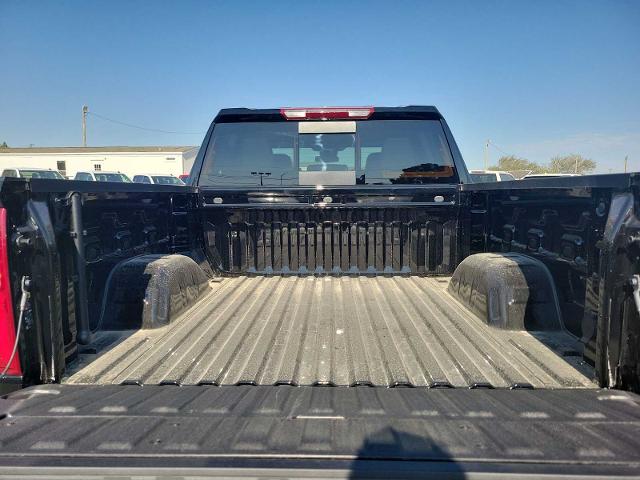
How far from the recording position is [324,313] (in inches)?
114

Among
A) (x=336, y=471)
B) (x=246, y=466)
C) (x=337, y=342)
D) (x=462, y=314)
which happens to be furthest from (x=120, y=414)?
(x=462, y=314)

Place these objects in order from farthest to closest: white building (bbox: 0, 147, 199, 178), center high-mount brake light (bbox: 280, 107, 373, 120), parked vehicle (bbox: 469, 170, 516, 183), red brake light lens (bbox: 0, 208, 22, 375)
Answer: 1. white building (bbox: 0, 147, 199, 178)
2. parked vehicle (bbox: 469, 170, 516, 183)
3. center high-mount brake light (bbox: 280, 107, 373, 120)
4. red brake light lens (bbox: 0, 208, 22, 375)

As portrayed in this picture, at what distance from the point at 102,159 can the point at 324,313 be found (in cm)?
5020

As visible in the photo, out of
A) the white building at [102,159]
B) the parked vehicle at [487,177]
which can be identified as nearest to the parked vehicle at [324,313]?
the parked vehicle at [487,177]

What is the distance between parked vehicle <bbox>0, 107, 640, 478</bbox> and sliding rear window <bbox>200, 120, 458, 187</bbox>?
0.02 meters

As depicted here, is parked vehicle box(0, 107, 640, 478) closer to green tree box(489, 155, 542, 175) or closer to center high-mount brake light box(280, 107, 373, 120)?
center high-mount brake light box(280, 107, 373, 120)

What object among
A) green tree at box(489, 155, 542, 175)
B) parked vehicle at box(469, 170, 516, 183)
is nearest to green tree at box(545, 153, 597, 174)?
green tree at box(489, 155, 542, 175)

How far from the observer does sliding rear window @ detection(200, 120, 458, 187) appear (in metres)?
3.69

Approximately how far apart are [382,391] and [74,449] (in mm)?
1120

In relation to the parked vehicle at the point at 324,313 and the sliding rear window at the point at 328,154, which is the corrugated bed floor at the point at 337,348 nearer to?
the parked vehicle at the point at 324,313

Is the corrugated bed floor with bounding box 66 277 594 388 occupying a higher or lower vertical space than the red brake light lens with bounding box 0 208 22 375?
lower

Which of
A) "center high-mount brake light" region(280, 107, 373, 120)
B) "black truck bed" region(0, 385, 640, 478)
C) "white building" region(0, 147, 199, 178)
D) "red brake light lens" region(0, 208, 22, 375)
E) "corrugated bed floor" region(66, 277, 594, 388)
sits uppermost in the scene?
"white building" region(0, 147, 199, 178)

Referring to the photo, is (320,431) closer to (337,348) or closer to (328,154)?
(337,348)

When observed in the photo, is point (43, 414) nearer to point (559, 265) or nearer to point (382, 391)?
point (382, 391)
